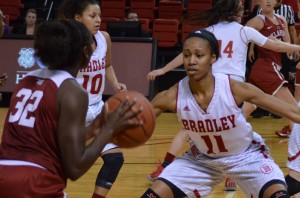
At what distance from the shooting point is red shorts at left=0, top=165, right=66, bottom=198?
287 cm

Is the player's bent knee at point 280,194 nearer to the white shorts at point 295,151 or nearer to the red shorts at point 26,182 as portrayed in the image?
the white shorts at point 295,151

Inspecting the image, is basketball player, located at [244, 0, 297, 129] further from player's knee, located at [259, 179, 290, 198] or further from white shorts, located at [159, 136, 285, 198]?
player's knee, located at [259, 179, 290, 198]

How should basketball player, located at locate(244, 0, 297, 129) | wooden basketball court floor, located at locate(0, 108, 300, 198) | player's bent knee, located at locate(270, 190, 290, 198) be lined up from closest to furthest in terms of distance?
player's bent knee, located at locate(270, 190, 290, 198) → wooden basketball court floor, located at locate(0, 108, 300, 198) → basketball player, located at locate(244, 0, 297, 129)

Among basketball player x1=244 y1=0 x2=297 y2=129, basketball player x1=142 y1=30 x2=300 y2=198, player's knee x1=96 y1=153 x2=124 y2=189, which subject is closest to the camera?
basketball player x1=142 y1=30 x2=300 y2=198

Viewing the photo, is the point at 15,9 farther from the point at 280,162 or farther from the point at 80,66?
the point at 80,66

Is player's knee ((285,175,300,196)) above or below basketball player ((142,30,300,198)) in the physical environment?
below

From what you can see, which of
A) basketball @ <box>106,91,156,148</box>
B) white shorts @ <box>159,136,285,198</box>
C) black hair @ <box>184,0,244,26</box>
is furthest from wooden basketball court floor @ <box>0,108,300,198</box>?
basketball @ <box>106,91,156,148</box>

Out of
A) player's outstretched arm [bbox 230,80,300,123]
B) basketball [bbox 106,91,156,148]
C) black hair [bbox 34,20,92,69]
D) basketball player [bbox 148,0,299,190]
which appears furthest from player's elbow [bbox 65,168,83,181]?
basketball player [bbox 148,0,299,190]

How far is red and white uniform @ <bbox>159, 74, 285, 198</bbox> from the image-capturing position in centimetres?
408

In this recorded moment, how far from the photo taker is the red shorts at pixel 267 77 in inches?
293

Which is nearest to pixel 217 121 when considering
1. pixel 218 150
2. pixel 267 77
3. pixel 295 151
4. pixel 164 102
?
pixel 218 150

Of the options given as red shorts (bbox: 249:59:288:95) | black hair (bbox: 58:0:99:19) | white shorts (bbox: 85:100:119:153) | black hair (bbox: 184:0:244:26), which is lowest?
red shorts (bbox: 249:59:288:95)

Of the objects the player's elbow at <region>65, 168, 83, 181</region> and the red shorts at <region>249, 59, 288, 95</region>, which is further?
the red shorts at <region>249, 59, 288, 95</region>

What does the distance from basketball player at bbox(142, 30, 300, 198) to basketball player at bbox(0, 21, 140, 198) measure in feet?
3.81
